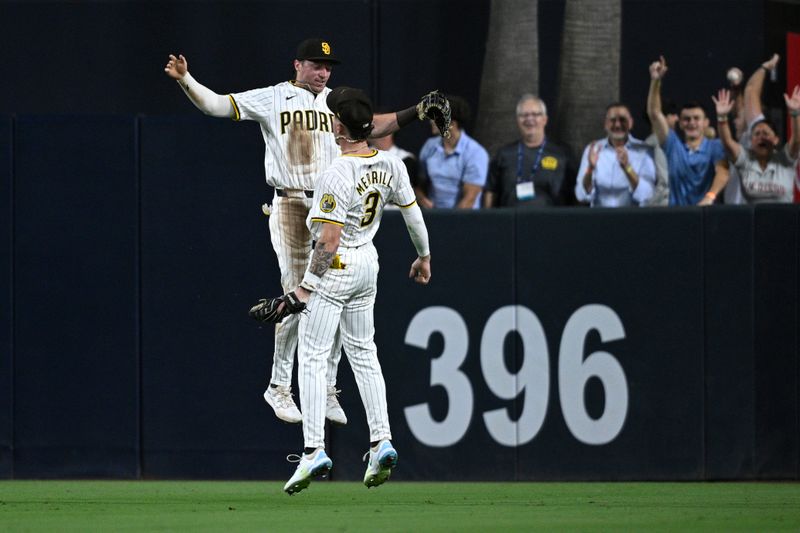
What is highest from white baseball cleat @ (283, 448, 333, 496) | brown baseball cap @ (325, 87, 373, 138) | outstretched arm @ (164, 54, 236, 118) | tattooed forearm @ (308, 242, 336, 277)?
outstretched arm @ (164, 54, 236, 118)

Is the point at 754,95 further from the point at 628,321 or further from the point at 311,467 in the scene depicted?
the point at 311,467

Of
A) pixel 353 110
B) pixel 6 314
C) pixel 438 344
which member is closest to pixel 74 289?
pixel 6 314

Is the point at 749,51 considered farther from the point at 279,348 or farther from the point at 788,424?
the point at 279,348

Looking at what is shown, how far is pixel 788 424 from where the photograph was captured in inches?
524

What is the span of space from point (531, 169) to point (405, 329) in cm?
177

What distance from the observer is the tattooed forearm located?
33.4 feet

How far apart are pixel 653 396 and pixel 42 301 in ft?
16.9

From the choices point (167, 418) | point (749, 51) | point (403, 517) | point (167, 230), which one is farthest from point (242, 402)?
point (749, 51)

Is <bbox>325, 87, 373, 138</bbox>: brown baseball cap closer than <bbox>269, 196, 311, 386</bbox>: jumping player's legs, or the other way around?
<bbox>325, 87, 373, 138</bbox>: brown baseball cap

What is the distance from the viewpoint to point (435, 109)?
10789 millimetres

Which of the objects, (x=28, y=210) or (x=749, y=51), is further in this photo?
(x=749, y=51)

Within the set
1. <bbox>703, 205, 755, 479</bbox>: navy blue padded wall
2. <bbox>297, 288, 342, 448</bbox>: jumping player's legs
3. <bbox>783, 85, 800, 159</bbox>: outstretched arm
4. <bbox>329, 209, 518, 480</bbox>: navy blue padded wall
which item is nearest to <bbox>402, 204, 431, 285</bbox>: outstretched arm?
<bbox>297, 288, 342, 448</bbox>: jumping player's legs

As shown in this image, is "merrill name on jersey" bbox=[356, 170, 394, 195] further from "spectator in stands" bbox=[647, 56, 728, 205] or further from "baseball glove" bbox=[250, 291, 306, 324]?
"spectator in stands" bbox=[647, 56, 728, 205]

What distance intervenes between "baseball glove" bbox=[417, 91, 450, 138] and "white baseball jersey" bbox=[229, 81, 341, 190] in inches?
31.8
